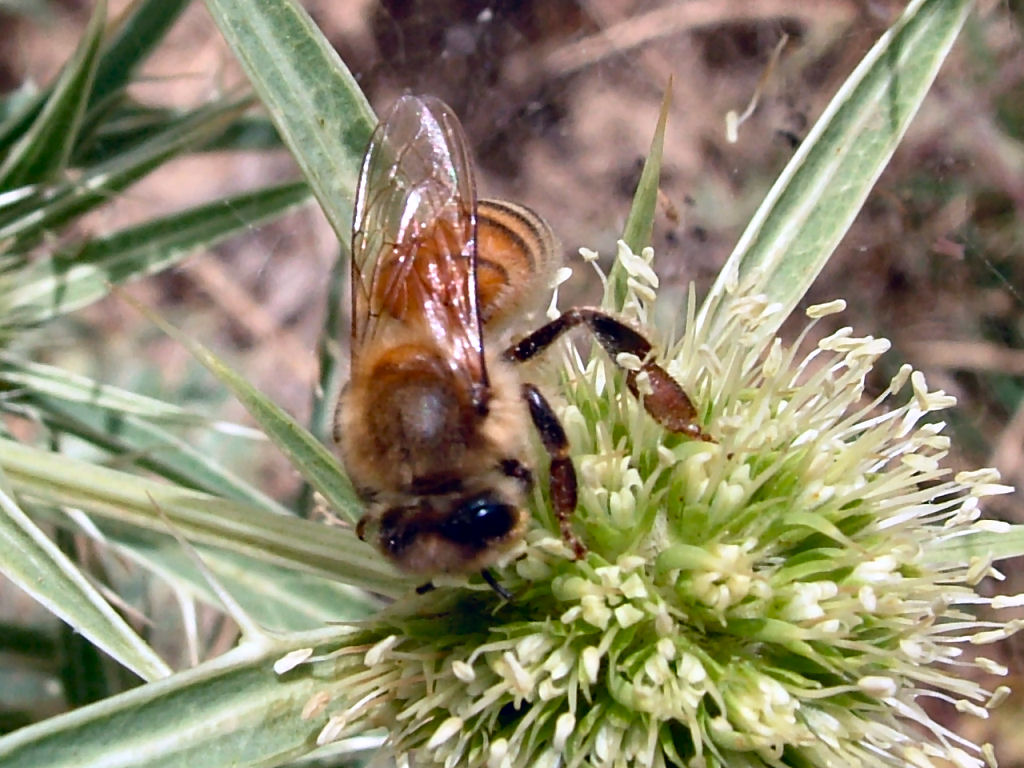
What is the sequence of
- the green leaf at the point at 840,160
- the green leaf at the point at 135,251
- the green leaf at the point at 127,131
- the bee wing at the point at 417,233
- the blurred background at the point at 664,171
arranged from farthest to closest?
the blurred background at the point at 664,171
the green leaf at the point at 127,131
the green leaf at the point at 135,251
the green leaf at the point at 840,160
the bee wing at the point at 417,233

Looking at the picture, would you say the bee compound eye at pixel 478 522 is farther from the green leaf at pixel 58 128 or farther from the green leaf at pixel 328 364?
the green leaf at pixel 58 128

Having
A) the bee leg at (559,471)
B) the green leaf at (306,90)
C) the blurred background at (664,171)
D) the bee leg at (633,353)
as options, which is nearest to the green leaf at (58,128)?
the green leaf at (306,90)

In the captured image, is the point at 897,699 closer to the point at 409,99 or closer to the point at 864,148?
the point at 864,148

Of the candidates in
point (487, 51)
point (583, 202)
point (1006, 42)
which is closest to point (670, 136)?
point (583, 202)

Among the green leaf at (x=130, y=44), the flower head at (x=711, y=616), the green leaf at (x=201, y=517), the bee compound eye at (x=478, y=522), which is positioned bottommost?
the flower head at (x=711, y=616)

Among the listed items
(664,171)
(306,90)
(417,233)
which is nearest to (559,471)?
(417,233)

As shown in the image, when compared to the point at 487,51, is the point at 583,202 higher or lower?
lower

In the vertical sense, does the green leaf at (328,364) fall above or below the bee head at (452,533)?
above

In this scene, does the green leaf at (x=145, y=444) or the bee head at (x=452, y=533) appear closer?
the bee head at (x=452, y=533)
